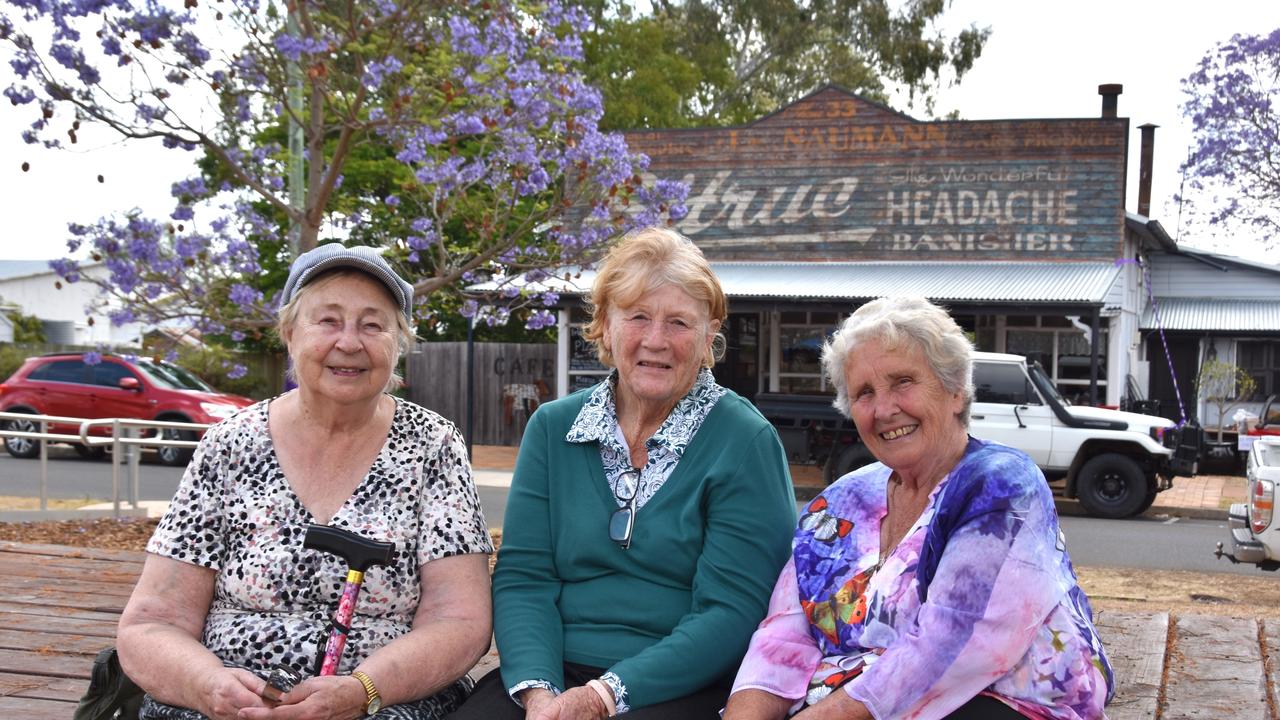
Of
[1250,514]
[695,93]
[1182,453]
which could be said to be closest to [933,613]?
[1250,514]

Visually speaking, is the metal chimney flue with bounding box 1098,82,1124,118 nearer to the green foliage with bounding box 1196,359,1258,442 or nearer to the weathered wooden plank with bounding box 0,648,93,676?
the green foliage with bounding box 1196,359,1258,442

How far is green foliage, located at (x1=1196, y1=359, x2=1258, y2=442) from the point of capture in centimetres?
1892

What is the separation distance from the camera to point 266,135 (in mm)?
20688

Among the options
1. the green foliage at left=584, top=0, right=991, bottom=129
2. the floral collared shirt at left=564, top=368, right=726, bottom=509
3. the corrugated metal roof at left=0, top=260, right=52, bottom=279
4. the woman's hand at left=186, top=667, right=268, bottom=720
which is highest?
the green foliage at left=584, top=0, right=991, bottom=129

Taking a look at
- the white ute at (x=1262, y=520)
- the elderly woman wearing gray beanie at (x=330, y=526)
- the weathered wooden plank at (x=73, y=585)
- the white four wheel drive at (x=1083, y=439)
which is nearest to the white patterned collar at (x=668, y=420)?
the elderly woman wearing gray beanie at (x=330, y=526)

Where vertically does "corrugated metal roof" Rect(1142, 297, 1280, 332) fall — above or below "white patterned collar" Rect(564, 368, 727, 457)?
above

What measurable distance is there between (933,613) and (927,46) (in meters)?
30.9

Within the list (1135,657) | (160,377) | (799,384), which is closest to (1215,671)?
(1135,657)

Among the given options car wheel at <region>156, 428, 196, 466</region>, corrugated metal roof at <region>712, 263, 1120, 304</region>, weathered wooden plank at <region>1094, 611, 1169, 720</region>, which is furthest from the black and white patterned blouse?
car wheel at <region>156, 428, 196, 466</region>

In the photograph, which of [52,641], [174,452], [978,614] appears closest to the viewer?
[978,614]

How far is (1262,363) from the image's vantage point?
71.7 feet

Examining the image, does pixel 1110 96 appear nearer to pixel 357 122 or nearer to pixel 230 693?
pixel 357 122

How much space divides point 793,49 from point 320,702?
31370mm

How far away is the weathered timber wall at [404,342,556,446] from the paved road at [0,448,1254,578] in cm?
523
